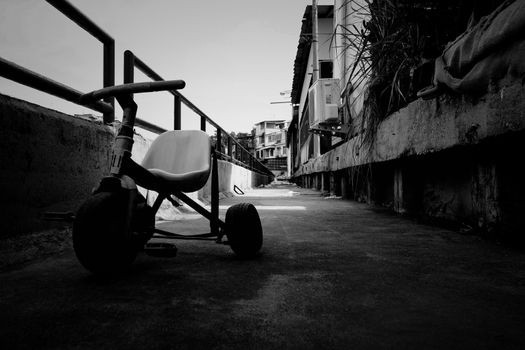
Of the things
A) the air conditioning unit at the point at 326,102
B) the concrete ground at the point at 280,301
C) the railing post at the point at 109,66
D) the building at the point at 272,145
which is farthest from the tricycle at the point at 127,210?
the building at the point at 272,145

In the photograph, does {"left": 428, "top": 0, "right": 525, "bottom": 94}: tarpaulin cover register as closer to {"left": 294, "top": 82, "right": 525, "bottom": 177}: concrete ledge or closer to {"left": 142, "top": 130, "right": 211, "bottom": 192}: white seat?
{"left": 294, "top": 82, "right": 525, "bottom": 177}: concrete ledge

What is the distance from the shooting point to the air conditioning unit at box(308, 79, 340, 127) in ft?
22.0

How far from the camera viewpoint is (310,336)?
908 millimetres

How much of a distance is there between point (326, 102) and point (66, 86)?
5400 mm

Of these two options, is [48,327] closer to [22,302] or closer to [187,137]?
[22,302]

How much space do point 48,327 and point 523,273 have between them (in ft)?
6.26

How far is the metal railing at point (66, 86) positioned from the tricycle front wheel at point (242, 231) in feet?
4.96

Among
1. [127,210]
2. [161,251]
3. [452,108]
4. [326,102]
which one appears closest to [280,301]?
[161,251]

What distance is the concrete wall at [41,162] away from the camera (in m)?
1.77

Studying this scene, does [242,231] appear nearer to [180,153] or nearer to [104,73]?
[180,153]

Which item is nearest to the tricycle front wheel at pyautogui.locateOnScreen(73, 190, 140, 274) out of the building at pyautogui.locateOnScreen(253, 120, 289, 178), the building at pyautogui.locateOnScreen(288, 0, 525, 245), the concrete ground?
the concrete ground

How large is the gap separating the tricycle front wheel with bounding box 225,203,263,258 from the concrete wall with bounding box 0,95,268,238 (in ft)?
3.99

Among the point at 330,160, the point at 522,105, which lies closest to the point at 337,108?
the point at 330,160

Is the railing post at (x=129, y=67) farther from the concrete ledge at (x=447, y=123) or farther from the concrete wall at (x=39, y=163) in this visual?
the concrete ledge at (x=447, y=123)
